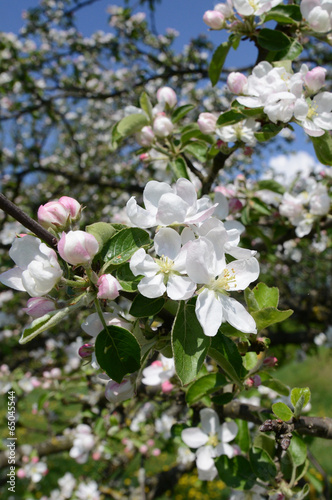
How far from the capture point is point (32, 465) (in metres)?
2.50

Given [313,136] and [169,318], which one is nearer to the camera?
[169,318]


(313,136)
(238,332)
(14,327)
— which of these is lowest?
(14,327)

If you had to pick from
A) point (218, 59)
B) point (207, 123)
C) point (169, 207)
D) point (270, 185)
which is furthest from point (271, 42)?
point (169, 207)

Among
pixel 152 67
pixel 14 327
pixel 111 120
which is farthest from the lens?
pixel 111 120

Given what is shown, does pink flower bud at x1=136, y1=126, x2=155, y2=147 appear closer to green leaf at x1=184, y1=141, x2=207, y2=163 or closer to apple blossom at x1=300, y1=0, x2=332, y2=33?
green leaf at x1=184, y1=141, x2=207, y2=163

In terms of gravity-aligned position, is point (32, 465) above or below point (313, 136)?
below

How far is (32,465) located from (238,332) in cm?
241

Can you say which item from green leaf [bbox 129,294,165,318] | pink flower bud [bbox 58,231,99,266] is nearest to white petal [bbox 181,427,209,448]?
green leaf [bbox 129,294,165,318]

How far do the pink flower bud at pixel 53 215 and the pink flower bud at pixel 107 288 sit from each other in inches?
5.4

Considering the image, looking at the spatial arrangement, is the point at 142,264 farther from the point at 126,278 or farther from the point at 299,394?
the point at 299,394

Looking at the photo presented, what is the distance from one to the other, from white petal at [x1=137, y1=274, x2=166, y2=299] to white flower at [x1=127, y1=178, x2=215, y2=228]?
0.10m

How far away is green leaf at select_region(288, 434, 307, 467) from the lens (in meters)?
0.91

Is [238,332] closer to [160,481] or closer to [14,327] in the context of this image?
[160,481]

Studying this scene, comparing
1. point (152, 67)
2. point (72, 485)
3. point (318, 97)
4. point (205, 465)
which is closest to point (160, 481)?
point (72, 485)
